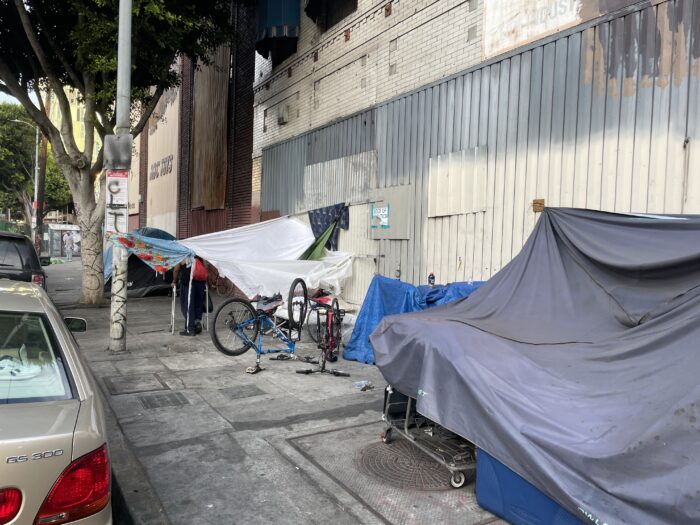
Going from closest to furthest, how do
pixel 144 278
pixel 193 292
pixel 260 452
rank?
pixel 260 452 → pixel 193 292 → pixel 144 278

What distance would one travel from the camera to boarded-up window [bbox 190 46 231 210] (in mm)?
17391

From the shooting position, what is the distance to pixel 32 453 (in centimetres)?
207

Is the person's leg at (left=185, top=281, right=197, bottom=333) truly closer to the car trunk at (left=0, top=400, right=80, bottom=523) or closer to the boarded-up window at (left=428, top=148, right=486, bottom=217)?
the boarded-up window at (left=428, top=148, right=486, bottom=217)

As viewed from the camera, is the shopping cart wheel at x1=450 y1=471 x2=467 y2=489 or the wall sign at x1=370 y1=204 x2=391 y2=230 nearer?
the shopping cart wheel at x1=450 y1=471 x2=467 y2=489

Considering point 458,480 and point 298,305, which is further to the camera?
point 298,305

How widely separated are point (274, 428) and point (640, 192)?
4.68 m

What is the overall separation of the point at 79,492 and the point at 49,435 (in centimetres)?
27

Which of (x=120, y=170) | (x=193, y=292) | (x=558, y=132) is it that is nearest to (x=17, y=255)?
(x=120, y=170)

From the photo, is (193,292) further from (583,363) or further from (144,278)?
(144,278)

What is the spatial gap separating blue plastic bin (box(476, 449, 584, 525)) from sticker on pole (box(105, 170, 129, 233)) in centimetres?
687

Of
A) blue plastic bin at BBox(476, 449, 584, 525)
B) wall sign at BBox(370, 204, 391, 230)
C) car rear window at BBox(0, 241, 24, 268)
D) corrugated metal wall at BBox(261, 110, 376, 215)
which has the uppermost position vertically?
corrugated metal wall at BBox(261, 110, 376, 215)

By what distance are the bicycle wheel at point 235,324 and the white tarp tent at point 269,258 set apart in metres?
1.36

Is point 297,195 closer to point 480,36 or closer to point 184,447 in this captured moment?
point 480,36

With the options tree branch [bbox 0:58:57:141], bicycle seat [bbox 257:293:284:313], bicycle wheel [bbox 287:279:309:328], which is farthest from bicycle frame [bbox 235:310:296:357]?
tree branch [bbox 0:58:57:141]
